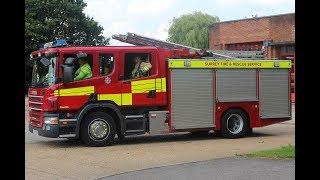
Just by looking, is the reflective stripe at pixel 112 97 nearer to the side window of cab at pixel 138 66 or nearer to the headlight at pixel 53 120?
the side window of cab at pixel 138 66

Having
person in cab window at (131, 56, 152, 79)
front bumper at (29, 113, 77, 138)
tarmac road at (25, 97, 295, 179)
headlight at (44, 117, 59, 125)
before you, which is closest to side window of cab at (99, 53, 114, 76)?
person in cab window at (131, 56, 152, 79)

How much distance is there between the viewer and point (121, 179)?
8.14 metres

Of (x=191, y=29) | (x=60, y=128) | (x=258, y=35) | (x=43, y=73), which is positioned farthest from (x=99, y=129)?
(x=191, y=29)

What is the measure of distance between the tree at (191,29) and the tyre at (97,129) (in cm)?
4633

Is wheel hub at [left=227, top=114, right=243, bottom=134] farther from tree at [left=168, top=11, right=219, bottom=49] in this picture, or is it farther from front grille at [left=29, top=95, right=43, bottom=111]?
tree at [left=168, top=11, right=219, bottom=49]

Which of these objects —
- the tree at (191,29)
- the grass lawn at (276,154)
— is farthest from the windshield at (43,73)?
the tree at (191,29)

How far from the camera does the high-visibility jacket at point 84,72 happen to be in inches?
497

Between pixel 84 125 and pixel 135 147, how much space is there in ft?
4.48

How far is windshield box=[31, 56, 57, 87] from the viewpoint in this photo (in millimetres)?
12695

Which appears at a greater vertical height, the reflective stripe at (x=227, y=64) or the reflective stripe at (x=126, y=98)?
the reflective stripe at (x=227, y=64)

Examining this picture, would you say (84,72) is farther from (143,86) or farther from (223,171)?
(223,171)

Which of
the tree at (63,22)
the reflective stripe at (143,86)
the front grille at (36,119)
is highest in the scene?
the tree at (63,22)

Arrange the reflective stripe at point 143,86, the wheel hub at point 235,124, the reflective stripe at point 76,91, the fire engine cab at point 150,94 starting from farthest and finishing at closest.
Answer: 1. the wheel hub at point 235,124
2. the reflective stripe at point 143,86
3. the fire engine cab at point 150,94
4. the reflective stripe at point 76,91
